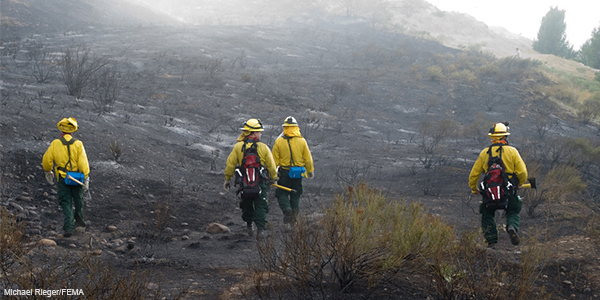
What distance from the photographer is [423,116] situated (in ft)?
63.8

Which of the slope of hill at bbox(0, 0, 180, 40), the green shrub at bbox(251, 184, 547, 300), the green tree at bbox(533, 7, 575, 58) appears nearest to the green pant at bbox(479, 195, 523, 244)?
the green shrub at bbox(251, 184, 547, 300)

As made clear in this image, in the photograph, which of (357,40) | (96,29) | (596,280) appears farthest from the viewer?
(357,40)

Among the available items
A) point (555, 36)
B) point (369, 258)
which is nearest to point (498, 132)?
point (369, 258)

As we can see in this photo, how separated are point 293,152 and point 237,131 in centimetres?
828

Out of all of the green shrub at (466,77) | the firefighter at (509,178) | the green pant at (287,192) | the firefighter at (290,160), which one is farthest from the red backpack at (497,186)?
the green shrub at (466,77)

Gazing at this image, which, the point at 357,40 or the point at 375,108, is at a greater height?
the point at 357,40

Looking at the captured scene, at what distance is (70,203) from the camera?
18.6 feet

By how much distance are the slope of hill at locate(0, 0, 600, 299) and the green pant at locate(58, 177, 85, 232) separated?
0.68ft

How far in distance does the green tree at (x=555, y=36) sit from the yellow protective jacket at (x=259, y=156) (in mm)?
56652

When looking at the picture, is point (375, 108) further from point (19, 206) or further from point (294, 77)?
point (19, 206)

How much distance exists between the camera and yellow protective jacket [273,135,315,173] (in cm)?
646

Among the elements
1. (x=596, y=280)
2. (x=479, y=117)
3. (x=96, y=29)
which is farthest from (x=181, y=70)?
→ (x=596, y=280)

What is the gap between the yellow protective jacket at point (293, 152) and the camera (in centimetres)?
646

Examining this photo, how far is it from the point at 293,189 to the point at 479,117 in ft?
48.9
